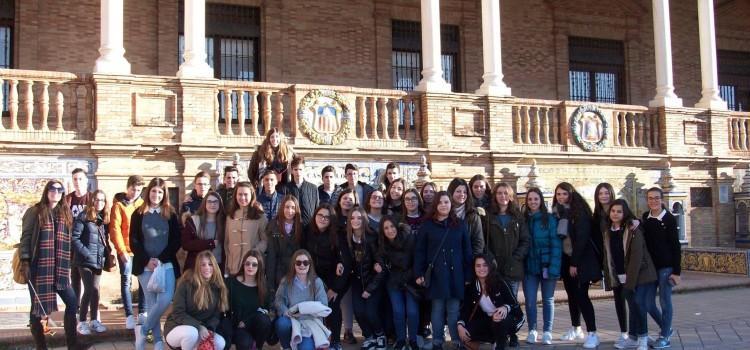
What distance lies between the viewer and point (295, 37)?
16656 mm

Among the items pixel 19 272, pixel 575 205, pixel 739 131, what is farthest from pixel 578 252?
pixel 739 131

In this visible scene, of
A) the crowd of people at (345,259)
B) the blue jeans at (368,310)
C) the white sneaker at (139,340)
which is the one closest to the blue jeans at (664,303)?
the crowd of people at (345,259)

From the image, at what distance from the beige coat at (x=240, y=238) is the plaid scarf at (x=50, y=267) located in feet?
5.06

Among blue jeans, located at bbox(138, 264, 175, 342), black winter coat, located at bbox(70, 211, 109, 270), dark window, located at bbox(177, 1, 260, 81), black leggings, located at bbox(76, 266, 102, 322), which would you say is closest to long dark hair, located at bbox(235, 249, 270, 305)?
blue jeans, located at bbox(138, 264, 175, 342)

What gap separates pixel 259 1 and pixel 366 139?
4.63 m

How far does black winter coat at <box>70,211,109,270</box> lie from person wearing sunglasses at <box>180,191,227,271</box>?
1093mm

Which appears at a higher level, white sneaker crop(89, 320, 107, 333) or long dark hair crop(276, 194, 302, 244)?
long dark hair crop(276, 194, 302, 244)

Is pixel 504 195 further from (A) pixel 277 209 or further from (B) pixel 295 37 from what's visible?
(B) pixel 295 37

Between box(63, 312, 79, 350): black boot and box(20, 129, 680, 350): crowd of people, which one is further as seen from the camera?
box(63, 312, 79, 350): black boot

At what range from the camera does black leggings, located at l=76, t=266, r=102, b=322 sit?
27.0 ft

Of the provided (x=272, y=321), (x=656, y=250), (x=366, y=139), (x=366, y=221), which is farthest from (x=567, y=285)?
(x=366, y=139)

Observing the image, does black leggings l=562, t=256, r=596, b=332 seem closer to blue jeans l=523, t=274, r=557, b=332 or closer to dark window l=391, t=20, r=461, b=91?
blue jeans l=523, t=274, r=557, b=332

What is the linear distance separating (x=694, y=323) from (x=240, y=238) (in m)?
5.74

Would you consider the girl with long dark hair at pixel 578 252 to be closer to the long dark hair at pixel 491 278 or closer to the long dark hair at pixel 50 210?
the long dark hair at pixel 491 278
